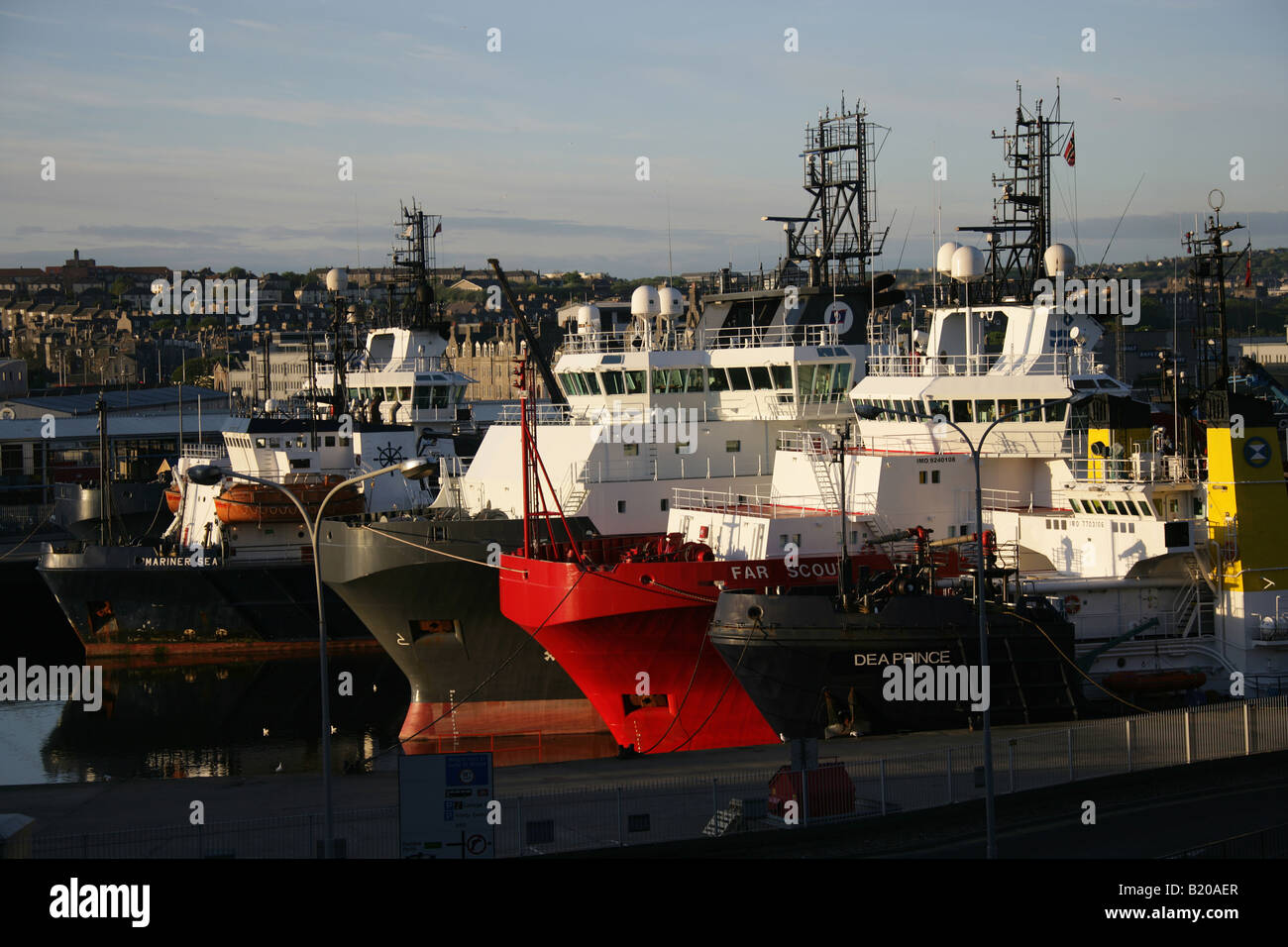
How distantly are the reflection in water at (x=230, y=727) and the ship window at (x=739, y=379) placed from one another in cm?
960

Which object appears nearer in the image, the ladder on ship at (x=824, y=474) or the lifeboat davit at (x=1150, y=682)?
the lifeboat davit at (x=1150, y=682)

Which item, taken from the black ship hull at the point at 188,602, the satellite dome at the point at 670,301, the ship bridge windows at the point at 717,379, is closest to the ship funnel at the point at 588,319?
the satellite dome at the point at 670,301

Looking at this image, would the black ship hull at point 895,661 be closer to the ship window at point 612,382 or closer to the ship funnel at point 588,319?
the ship window at point 612,382

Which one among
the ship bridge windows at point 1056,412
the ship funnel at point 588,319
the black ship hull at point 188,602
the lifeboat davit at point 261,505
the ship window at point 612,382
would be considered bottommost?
the black ship hull at point 188,602

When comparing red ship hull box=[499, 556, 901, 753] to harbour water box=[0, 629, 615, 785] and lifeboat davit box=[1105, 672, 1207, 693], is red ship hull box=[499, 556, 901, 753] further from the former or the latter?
lifeboat davit box=[1105, 672, 1207, 693]

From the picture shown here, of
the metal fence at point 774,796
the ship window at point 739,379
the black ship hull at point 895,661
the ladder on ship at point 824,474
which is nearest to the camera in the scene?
the metal fence at point 774,796

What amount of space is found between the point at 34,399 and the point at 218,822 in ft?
256

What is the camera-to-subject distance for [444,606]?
112 ft

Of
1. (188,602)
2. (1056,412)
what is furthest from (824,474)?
(188,602)

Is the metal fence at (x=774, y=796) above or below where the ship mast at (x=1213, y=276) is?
below

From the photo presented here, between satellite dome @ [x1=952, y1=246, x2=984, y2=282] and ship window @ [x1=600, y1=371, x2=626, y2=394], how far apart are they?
29.1 feet

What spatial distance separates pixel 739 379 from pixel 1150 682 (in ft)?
46.5

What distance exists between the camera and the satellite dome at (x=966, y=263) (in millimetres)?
32969

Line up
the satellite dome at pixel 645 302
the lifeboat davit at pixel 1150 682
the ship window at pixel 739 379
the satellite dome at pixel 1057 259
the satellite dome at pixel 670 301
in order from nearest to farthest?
the lifeboat davit at pixel 1150 682, the satellite dome at pixel 1057 259, the ship window at pixel 739 379, the satellite dome at pixel 645 302, the satellite dome at pixel 670 301
